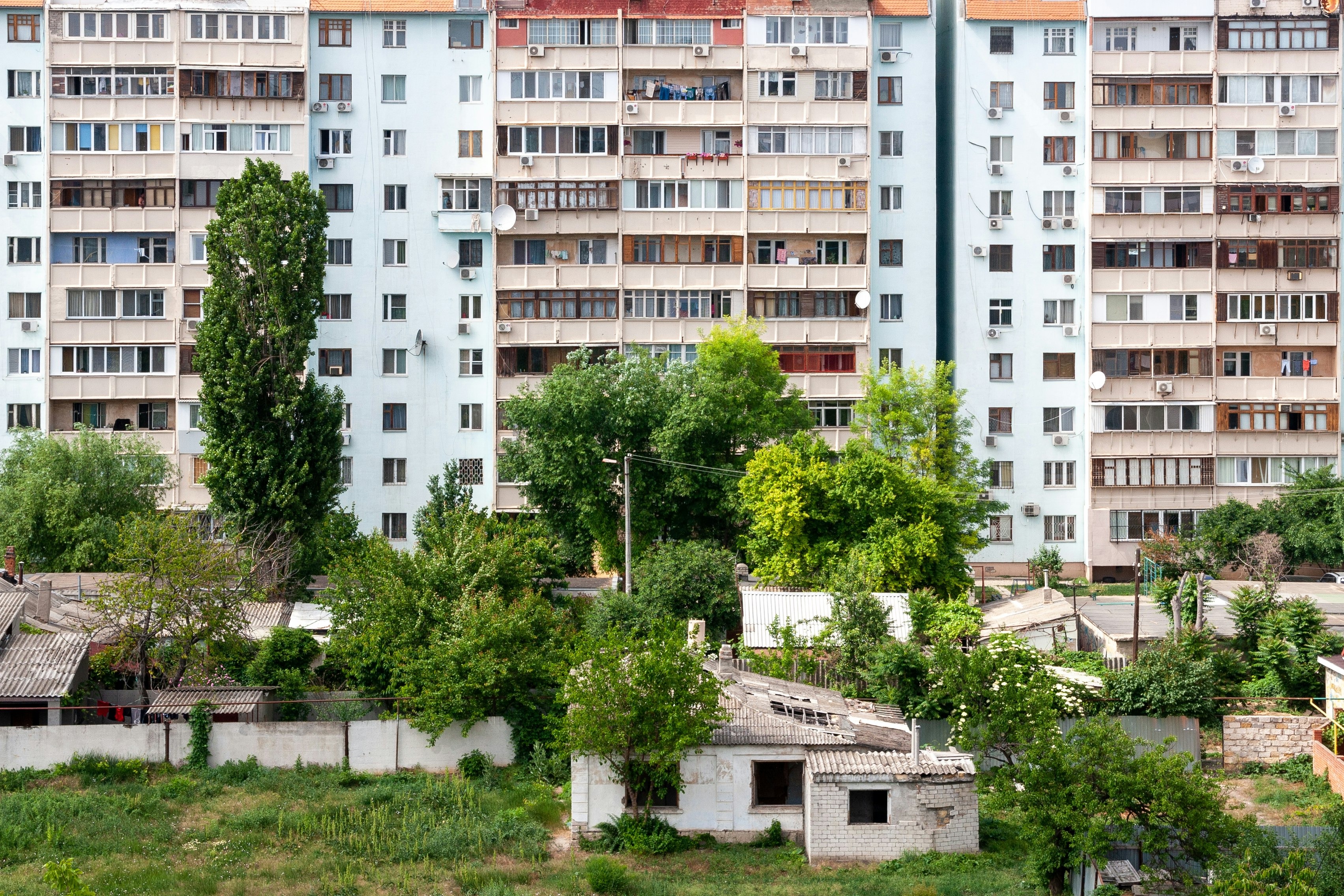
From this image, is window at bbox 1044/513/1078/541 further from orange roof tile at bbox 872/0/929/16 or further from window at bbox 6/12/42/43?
window at bbox 6/12/42/43

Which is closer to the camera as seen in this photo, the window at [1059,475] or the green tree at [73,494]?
the green tree at [73,494]

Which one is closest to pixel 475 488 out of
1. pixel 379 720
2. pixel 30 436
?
pixel 30 436

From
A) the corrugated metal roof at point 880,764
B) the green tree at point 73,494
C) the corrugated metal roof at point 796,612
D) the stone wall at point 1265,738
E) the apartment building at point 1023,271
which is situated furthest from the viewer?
the apartment building at point 1023,271

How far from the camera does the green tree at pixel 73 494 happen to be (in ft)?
156

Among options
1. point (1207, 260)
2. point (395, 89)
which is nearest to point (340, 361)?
point (395, 89)

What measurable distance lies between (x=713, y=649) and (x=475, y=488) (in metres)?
19.0

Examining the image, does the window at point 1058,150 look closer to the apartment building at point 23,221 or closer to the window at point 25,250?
the apartment building at point 23,221

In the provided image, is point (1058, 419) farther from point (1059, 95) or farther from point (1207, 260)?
point (1059, 95)

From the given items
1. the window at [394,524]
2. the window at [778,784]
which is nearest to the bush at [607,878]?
the window at [778,784]

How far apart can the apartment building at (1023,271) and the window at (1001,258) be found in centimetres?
4

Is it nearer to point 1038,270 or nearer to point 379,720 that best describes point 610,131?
point 1038,270

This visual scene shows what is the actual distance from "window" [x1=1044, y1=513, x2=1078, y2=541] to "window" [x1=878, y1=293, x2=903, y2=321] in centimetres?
→ 927

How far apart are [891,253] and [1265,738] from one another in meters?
26.8

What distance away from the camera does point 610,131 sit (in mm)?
55031
